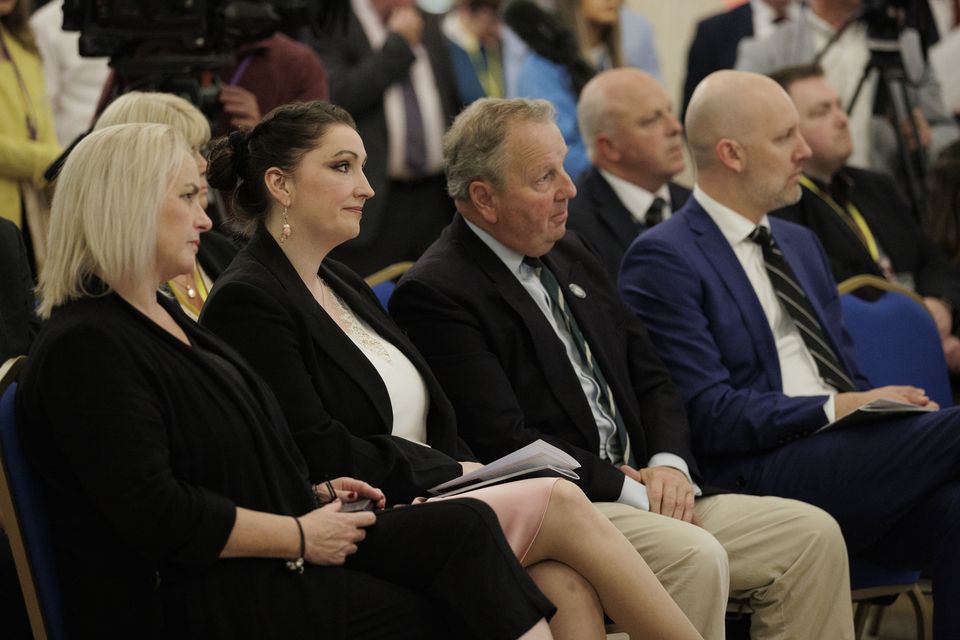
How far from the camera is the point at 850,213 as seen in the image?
5.02m

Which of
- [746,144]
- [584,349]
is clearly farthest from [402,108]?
[584,349]

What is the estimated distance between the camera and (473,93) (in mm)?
5680

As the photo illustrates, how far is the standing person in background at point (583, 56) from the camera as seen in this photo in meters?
5.33

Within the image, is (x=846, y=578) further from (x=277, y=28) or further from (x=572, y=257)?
(x=277, y=28)

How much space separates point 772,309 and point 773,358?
0.54 ft

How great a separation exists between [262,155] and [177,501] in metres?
0.92

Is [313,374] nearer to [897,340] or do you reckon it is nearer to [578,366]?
[578,366]

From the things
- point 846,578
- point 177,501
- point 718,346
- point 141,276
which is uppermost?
point 141,276

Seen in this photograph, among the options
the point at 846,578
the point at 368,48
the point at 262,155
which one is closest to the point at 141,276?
the point at 262,155

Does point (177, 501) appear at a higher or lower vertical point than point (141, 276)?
lower

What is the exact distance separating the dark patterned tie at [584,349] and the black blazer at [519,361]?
0.05ft

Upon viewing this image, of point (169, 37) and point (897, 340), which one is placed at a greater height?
point (169, 37)

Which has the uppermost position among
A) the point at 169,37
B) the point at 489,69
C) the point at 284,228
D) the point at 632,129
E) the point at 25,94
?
the point at 169,37

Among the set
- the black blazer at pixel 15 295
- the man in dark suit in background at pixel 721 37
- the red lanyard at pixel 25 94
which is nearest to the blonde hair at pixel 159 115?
the black blazer at pixel 15 295
